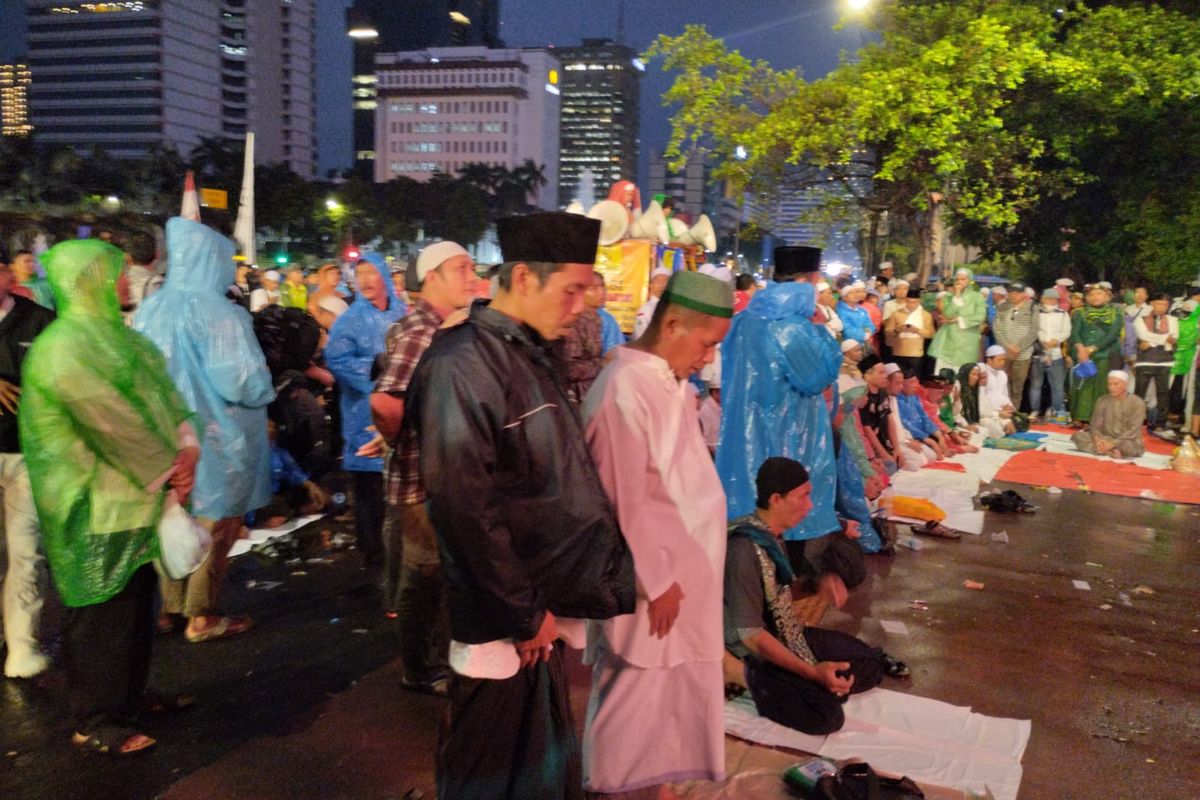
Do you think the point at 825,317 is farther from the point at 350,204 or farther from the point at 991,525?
the point at 350,204

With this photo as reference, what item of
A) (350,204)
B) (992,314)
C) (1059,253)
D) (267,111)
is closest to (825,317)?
(992,314)

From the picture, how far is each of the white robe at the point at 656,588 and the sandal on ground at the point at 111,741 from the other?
1.75 metres

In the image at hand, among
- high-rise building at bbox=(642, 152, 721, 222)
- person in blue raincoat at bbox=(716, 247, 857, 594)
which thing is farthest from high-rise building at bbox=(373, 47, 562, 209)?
person in blue raincoat at bbox=(716, 247, 857, 594)

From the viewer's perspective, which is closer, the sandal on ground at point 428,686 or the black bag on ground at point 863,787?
the black bag on ground at point 863,787

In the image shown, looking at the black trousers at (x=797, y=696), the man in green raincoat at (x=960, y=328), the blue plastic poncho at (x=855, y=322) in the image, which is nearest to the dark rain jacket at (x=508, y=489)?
the black trousers at (x=797, y=696)

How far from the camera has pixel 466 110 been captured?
5123 inches

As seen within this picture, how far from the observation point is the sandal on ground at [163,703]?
3625 millimetres

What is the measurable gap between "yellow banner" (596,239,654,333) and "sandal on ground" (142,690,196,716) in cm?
750

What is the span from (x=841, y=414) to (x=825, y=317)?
7.48ft

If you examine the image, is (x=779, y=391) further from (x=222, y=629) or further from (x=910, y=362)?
(x=910, y=362)

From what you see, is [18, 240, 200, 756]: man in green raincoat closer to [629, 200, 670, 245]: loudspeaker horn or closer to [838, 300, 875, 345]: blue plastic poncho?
[838, 300, 875, 345]: blue plastic poncho

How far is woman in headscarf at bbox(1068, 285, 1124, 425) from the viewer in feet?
41.7

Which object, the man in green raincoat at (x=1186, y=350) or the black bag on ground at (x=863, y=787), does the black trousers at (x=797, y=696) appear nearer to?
the black bag on ground at (x=863, y=787)

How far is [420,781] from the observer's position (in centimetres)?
327
